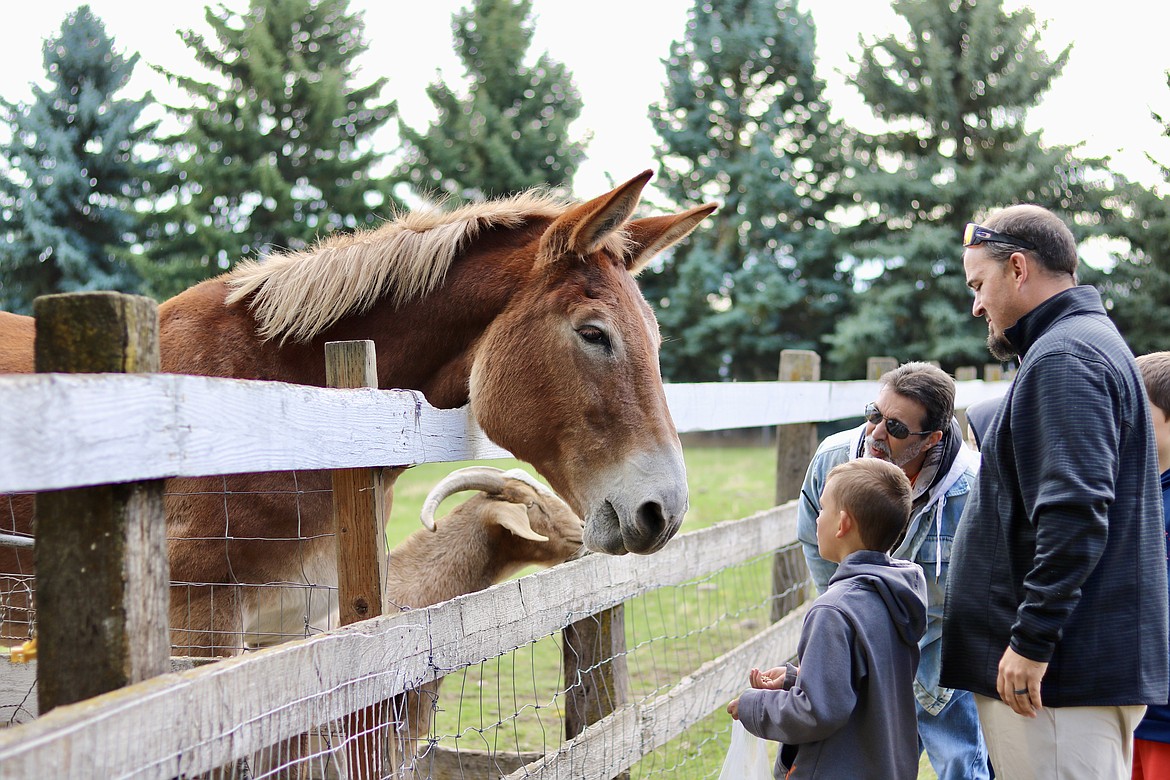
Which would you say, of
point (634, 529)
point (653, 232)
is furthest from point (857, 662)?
point (653, 232)

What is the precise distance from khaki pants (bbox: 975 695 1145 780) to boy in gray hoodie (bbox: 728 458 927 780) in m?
0.29

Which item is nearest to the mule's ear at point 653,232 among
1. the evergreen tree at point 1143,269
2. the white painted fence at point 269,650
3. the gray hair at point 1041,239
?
the white painted fence at point 269,650

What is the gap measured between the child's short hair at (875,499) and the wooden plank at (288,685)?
0.94m

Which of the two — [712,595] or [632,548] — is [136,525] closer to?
[632,548]

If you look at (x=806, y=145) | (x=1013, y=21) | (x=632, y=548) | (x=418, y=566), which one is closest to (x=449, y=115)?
(x=806, y=145)

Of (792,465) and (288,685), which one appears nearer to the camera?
(288,685)

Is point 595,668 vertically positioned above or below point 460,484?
below

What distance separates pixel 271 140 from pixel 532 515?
2102 cm

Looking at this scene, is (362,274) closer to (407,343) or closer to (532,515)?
(407,343)

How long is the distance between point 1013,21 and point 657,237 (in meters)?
24.3

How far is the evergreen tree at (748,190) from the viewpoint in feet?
83.1

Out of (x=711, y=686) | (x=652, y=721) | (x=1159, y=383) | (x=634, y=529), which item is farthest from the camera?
(x=711, y=686)

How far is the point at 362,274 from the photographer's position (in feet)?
10.0

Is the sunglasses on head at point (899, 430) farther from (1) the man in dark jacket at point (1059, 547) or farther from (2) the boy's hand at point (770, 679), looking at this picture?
(2) the boy's hand at point (770, 679)
